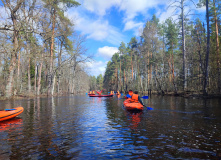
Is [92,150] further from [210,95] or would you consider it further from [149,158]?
[210,95]

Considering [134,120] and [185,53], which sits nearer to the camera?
[134,120]

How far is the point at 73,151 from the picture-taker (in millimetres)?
3807

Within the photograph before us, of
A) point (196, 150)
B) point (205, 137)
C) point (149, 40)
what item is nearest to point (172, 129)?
point (205, 137)

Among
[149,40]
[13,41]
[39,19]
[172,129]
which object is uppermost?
[149,40]

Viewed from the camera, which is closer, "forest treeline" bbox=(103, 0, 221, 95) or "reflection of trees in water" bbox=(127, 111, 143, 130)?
"reflection of trees in water" bbox=(127, 111, 143, 130)

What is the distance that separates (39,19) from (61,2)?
1195 centimetres

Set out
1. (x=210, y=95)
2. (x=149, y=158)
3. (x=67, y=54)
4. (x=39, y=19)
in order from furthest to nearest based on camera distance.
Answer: (x=67, y=54) → (x=210, y=95) → (x=39, y=19) → (x=149, y=158)

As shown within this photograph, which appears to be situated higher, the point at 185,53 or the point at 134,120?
the point at 185,53

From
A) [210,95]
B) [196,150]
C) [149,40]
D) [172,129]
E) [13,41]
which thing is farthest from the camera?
[149,40]

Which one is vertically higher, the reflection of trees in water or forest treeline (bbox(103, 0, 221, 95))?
forest treeline (bbox(103, 0, 221, 95))

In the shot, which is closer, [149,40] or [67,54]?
[67,54]

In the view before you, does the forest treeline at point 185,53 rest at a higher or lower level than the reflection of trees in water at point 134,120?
higher

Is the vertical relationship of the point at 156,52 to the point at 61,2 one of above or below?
below

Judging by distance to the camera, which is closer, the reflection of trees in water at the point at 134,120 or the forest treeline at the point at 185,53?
the reflection of trees in water at the point at 134,120
